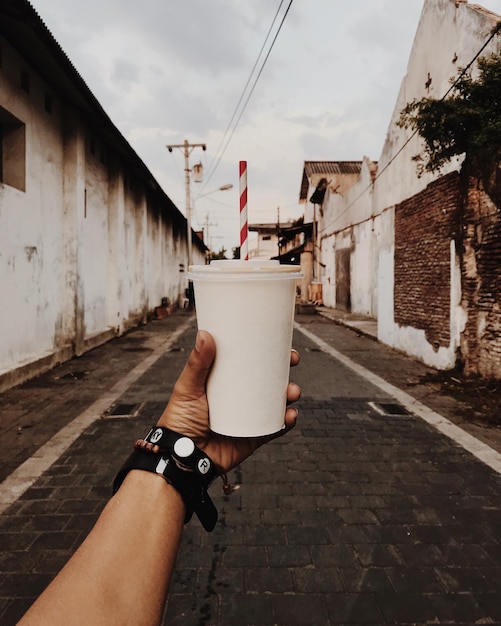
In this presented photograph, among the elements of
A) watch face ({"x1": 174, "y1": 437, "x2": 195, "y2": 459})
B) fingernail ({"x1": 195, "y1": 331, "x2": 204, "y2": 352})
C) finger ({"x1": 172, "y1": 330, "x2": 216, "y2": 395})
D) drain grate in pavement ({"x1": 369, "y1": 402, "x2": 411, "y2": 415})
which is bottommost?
drain grate in pavement ({"x1": 369, "y1": 402, "x2": 411, "y2": 415})

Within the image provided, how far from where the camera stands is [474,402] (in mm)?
6633

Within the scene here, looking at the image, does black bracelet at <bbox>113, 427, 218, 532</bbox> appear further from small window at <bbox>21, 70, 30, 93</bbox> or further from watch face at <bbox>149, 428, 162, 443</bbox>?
small window at <bbox>21, 70, 30, 93</bbox>

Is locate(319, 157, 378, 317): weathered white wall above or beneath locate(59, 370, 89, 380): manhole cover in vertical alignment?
above

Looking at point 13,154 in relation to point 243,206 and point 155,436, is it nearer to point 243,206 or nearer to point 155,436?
point 243,206

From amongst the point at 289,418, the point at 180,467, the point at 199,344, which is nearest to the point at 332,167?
the point at 289,418

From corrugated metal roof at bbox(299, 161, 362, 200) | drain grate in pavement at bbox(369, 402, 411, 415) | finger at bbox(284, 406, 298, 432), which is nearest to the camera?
finger at bbox(284, 406, 298, 432)

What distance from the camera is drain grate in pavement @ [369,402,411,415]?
6145 mm

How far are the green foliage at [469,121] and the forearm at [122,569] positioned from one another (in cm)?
707

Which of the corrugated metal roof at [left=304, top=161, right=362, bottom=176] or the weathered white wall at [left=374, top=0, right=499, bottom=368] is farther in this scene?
the corrugated metal roof at [left=304, top=161, right=362, bottom=176]

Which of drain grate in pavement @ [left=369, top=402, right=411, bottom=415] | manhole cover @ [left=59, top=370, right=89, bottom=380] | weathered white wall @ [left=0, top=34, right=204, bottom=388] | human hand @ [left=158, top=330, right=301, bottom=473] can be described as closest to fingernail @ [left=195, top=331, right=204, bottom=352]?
human hand @ [left=158, top=330, right=301, bottom=473]

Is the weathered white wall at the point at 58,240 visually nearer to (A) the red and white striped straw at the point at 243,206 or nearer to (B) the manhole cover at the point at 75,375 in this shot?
(B) the manhole cover at the point at 75,375

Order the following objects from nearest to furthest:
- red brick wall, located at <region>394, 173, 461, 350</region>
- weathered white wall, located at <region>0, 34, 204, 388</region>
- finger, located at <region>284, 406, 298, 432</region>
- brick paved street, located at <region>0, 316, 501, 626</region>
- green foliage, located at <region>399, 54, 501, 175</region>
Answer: finger, located at <region>284, 406, 298, 432</region> → brick paved street, located at <region>0, 316, 501, 626</region> → green foliage, located at <region>399, 54, 501, 175</region> → weathered white wall, located at <region>0, 34, 204, 388</region> → red brick wall, located at <region>394, 173, 461, 350</region>

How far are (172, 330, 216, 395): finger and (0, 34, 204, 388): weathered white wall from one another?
6302 mm

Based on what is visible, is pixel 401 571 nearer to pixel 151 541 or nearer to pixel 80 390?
pixel 151 541
